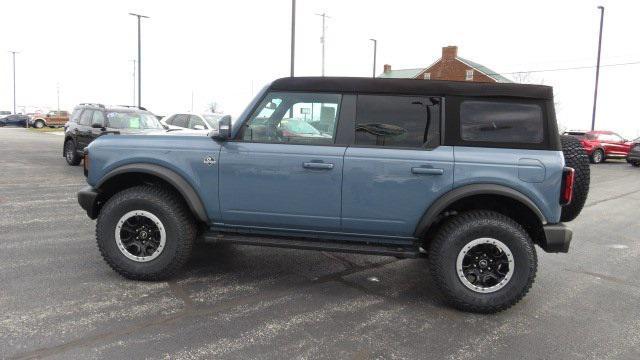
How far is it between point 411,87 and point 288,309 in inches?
83.6

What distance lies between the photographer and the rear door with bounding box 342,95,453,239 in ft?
13.0

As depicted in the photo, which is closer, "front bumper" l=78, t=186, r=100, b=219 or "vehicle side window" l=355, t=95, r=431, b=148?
"vehicle side window" l=355, t=95, r=431, b=148

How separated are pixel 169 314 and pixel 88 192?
157 cm

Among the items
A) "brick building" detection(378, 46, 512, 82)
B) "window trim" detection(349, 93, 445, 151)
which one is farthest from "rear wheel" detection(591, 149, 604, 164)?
"brick building" detection(378, 46, 512, 82)

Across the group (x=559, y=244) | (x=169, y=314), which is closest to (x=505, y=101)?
(x=559, y=244)

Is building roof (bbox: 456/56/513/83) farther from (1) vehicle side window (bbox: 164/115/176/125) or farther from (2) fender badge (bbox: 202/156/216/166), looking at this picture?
(2) fender badge (bbox: 202/156/216/166)

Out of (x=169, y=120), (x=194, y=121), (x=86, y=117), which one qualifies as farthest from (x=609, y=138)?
(x=86, y=117)

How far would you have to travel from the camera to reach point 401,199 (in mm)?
4000

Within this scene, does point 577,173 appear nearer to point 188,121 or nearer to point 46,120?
Answer: point 188,121

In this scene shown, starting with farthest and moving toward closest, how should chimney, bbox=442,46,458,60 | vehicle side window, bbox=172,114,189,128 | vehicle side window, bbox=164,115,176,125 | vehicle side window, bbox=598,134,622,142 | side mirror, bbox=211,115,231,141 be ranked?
chimney, bbox=442,46,458,60
vehicle side window, bbox=598,134,622,142
vehicle side window, bbox=164,115,176,125
vehicle side window, bbox=172,114,189,128
side mirror, bbox=211,115,231,141

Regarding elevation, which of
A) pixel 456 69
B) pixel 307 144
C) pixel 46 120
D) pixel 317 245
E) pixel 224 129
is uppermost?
pixel 456 69

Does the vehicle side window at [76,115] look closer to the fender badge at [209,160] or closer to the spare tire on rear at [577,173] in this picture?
the fender badge at [209,160]

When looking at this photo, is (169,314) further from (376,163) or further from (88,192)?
(376,163)

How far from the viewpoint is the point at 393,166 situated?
398 cm
